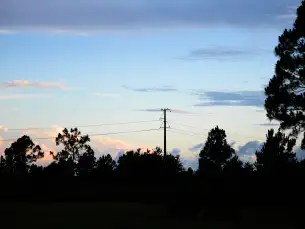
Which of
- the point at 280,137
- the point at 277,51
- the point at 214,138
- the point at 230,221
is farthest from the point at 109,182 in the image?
the point at 214,138

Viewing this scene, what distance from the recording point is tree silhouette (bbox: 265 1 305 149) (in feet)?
123

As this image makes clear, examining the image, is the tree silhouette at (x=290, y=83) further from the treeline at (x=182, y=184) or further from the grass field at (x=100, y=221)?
the grass field at (x=100, y=221)

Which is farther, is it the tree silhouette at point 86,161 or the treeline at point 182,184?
the tree silhouette at point 86,161

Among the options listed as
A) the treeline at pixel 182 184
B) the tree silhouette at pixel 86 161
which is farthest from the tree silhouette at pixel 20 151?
the treeline at pixel 182 184

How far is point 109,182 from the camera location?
47.1m

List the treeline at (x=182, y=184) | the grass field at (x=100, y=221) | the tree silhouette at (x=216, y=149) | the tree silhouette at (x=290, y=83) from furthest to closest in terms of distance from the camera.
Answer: the tree silhouette at (x=216, y=149) → the tree silhouette at (x=290, y=83) → the treeline at (x=182, y=184) → the grass field at (x=100, y=221)

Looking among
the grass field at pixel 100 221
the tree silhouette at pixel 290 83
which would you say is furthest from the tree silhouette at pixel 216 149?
the grass field at pixel 100 221

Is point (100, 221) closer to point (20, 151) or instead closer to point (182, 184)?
point (182, 184)

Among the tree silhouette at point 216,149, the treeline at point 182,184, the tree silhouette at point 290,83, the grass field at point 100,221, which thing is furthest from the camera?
the tree silhouette at point 216,149

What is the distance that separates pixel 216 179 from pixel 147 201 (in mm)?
9551

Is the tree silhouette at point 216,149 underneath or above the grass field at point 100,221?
above

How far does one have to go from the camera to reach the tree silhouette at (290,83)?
123ft

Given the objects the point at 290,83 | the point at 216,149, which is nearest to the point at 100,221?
the point at 290,83

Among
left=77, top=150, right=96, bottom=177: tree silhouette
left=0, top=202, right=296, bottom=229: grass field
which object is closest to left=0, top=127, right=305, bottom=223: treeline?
left=0, top=202, right=296, bottom=229: grass field
